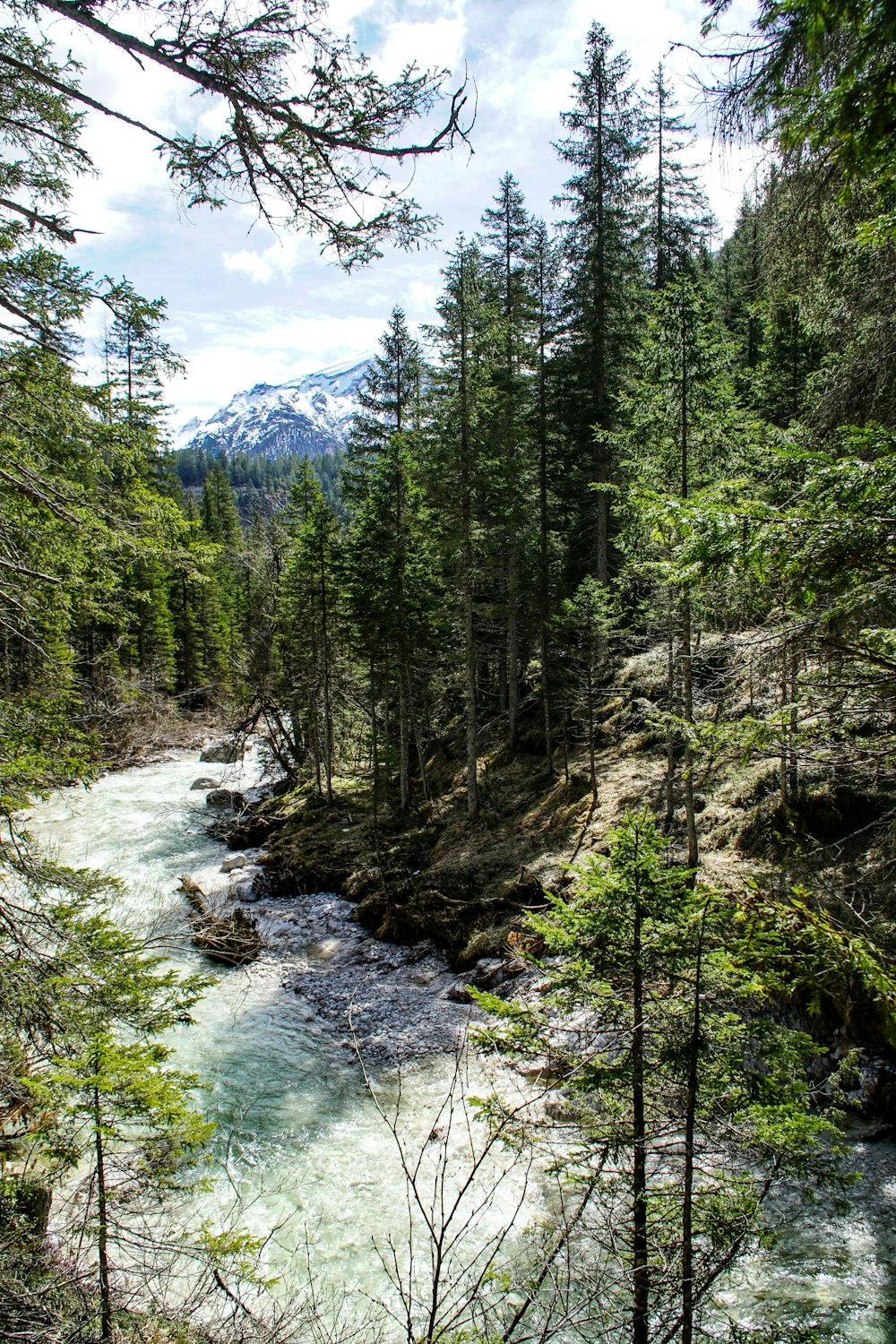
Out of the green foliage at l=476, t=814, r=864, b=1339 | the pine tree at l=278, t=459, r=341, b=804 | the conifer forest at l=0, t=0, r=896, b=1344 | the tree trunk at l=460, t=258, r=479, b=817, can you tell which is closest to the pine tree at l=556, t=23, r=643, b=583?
the conifer forest at l=0, t=0, r=896, b=1344

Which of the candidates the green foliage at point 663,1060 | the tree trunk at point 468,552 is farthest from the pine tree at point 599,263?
the green foliage at point 663,1060

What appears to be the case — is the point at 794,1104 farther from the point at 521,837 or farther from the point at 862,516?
the point at 521,837

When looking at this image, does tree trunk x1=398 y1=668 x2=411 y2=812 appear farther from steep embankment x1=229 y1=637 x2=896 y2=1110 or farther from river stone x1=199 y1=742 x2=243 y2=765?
river stone x1=199 y1=742 x2=243 y2=765

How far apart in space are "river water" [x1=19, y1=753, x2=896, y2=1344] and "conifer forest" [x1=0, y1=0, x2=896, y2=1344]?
5 centimetres

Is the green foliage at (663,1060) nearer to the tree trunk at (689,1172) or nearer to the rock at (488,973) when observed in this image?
the tree trunk at (689,1172)

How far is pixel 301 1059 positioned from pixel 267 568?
23.8m

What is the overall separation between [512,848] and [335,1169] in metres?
8.73

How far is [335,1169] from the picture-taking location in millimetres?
7859

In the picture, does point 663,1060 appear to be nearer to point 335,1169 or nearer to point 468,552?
point 335,1169

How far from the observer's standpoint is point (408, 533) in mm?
20516

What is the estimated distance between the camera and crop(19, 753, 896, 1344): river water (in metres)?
5.86

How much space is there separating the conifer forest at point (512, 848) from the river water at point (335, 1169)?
0.05 metres

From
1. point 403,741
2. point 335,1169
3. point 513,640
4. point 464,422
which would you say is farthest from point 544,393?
point 335,1169

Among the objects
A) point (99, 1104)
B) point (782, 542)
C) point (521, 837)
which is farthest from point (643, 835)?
point (521, 837)
